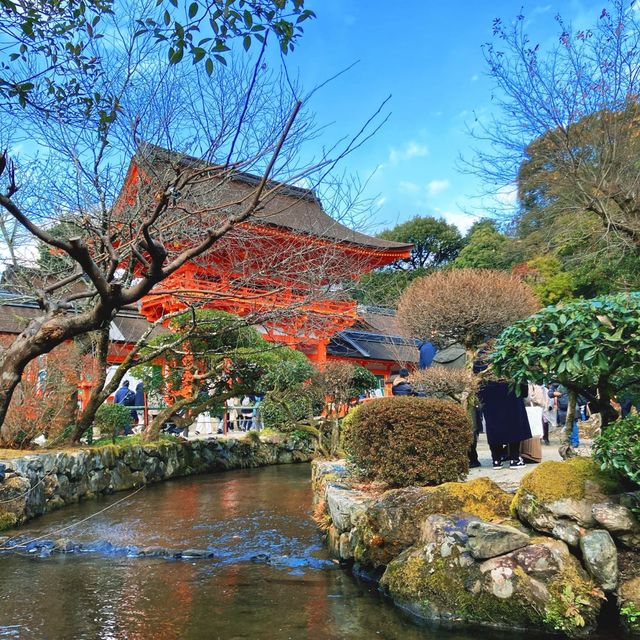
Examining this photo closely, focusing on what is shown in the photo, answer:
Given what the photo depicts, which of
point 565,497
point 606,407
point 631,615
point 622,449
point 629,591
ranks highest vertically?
point 606,407

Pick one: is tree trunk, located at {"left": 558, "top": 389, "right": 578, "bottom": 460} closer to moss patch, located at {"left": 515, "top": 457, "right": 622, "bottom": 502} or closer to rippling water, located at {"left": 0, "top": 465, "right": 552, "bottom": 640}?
moss patch, located at {"left": 515, "top": 457, "right": 622, "bottom": 502}

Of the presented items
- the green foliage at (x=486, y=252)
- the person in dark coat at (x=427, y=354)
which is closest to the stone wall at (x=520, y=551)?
the person in dark coat at (x=427, y=354)

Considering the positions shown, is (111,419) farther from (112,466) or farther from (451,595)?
(451,595)

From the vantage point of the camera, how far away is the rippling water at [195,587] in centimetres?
377

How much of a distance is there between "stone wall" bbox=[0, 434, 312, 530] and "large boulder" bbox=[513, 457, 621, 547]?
5.75 metres

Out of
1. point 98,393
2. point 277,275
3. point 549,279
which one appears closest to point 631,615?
point 277,275

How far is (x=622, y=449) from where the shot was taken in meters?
3.87

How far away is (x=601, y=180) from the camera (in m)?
9.07

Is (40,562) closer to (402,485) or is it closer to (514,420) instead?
(402,485)

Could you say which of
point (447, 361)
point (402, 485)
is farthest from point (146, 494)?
point (402, 485)

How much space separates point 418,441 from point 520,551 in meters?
1.35

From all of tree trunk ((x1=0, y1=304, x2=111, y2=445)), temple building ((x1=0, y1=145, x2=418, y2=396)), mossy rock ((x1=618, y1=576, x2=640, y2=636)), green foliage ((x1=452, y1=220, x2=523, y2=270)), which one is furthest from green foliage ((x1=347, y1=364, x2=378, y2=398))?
green foliage ((x1=452, y1=220, x2=523, y2=270))

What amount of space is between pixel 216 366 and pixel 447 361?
549cm

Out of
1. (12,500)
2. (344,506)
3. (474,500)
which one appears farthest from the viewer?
(12,500)
